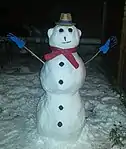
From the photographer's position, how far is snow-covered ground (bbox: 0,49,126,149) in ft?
9.06

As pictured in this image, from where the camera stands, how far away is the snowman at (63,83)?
243 centimetres

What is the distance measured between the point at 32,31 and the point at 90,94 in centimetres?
277

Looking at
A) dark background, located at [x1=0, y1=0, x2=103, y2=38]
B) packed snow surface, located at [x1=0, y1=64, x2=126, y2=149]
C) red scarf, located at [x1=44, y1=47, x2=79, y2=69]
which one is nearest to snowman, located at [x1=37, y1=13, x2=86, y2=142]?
red scarf, located at [x1=44, y1=47, x2=79, y2=69]

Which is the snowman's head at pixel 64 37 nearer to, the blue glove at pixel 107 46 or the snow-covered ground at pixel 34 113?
the blue glove at pixel 107 46

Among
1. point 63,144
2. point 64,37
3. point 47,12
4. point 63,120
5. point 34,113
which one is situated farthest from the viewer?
point 47,12

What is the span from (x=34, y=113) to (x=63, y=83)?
1.01 metres

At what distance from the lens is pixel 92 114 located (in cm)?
333

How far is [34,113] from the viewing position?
3330 mm

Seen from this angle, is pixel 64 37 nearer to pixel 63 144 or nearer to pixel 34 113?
pixel 63 144

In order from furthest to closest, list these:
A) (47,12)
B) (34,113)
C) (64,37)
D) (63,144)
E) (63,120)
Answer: (47,12) → (34,113) → (63,144) → (63,120) → (64,37)

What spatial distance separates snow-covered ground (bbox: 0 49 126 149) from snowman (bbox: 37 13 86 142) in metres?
0.19

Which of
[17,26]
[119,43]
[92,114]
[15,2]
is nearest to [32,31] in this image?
[17,26]

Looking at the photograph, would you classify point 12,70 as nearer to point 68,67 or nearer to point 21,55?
point 21,55

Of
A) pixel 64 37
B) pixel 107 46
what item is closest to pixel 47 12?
pixel 107 46
